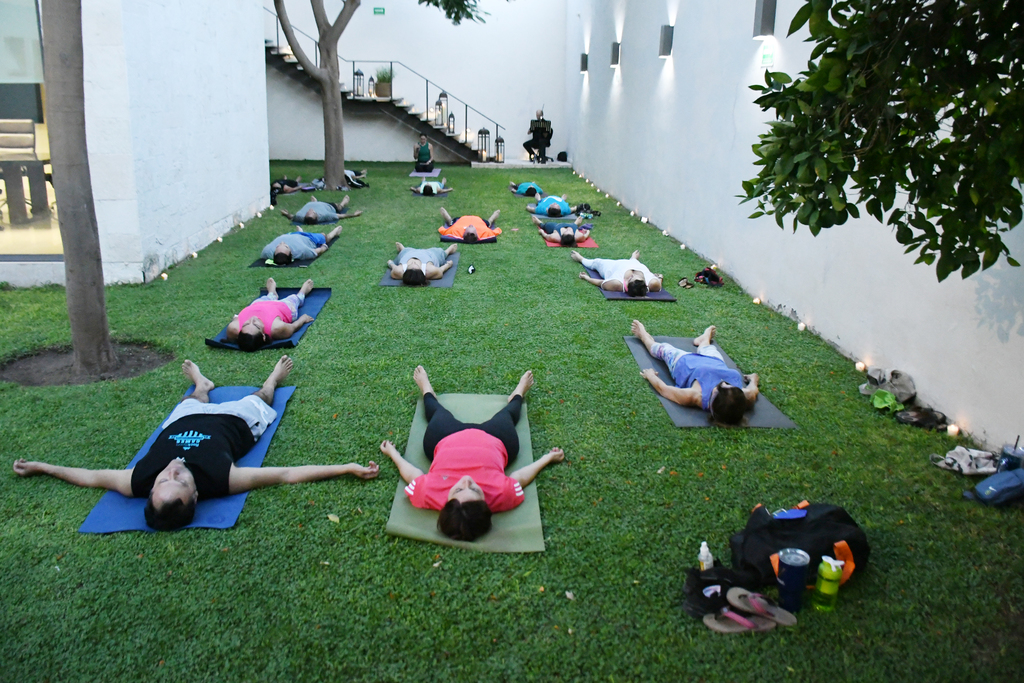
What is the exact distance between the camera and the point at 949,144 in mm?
2180

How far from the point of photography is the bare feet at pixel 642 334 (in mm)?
5445

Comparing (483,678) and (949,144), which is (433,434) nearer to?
(483,678)

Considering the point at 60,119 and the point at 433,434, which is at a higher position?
the point at 60,119

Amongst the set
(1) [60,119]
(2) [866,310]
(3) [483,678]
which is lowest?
(3) [483,678]

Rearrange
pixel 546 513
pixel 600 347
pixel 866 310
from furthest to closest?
pixel 600 347
pixel 866 310
pixel 546 513

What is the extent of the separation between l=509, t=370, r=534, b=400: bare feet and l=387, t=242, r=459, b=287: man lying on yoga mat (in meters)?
2.63

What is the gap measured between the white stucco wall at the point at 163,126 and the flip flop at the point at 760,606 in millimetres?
6256

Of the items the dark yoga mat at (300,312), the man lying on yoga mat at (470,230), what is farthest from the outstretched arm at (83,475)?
the man lying on yoga mat at (470,230)

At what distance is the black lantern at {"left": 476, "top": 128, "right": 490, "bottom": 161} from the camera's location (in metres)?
18.3

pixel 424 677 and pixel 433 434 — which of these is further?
pixel 433 434

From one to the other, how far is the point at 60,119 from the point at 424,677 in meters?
4.23

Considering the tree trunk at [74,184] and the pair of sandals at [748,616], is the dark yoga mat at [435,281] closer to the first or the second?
the tree trunk at [74,184]

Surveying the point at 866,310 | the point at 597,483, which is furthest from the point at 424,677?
the point at 866,310

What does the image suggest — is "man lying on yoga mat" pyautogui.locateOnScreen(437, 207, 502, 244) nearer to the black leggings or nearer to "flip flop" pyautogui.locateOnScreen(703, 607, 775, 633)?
the black leggings
